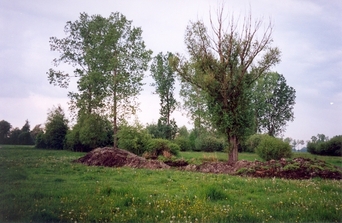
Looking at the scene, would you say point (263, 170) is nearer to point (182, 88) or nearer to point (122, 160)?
point (122, 160)

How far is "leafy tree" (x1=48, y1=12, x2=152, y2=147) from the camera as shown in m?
13.1

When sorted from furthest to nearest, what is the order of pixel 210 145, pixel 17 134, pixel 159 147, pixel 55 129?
pixel 210 145, pixel 159 147, pixel 55 129, pixel 17 134

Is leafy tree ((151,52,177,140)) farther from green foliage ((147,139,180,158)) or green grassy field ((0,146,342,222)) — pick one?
green grassy field ((0,146,342,222))

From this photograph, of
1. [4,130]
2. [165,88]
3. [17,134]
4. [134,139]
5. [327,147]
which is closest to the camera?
[4,130]

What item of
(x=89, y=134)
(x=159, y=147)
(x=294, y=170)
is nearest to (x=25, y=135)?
(x=89, y=134)

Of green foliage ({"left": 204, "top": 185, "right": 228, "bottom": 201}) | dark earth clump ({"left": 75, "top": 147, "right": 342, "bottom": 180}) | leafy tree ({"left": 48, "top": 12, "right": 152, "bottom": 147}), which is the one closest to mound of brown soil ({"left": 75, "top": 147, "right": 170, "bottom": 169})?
dark earth clump ({"left": 75, "top": 147, "right": 342, "bottom": 180})

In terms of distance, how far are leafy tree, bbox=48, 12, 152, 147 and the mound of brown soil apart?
10.0 feet

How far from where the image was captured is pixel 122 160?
17.9 metres

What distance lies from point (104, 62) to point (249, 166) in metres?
10.9

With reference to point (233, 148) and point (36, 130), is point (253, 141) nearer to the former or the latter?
point (233, 148)

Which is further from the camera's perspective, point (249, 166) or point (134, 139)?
point (134, 139)

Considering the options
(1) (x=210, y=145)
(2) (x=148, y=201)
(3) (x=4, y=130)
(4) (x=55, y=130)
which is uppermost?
(4) (x=55, y=130)

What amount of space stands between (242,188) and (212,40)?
1369 cm

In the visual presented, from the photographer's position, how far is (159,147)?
2492cm
